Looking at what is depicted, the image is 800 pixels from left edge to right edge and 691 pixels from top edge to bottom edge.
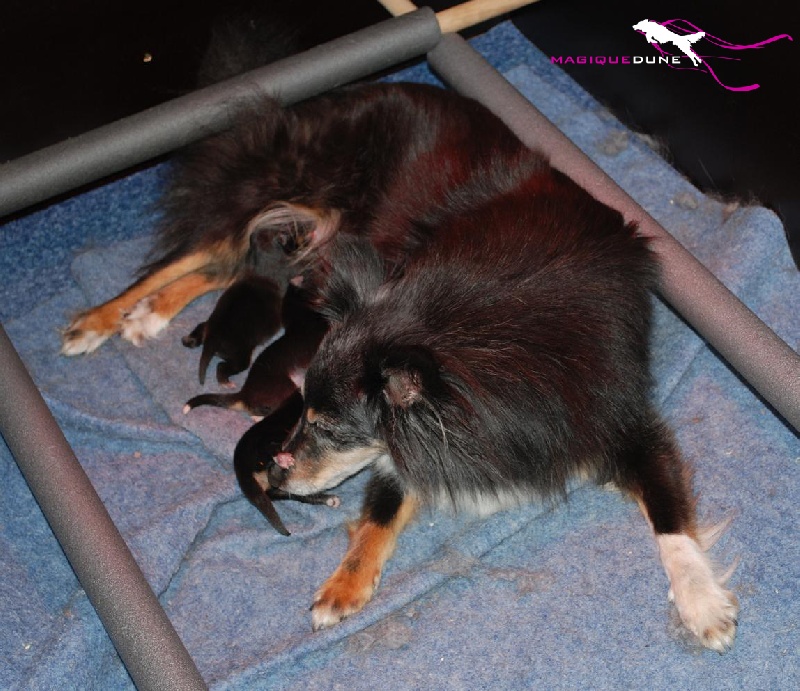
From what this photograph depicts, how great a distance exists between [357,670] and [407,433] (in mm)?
817

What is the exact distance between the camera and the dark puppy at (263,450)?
2.91 m

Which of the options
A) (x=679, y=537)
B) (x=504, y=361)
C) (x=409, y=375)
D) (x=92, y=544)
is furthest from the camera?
(x=679, y=537)

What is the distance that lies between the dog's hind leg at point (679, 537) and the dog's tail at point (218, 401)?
1.23 m

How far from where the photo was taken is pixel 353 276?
273 centimetres

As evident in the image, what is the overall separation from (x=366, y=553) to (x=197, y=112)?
1699 millimetres

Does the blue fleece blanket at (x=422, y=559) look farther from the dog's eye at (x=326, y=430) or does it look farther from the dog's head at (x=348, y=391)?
the dog's eye at (x=326, y=430)

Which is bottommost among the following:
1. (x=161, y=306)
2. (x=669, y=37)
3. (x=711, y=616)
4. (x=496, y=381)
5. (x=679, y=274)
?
(x=161, y=306)

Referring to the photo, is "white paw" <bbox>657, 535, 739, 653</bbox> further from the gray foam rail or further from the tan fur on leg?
the gray foam rail

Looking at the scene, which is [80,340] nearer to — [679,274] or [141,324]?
[141,324]

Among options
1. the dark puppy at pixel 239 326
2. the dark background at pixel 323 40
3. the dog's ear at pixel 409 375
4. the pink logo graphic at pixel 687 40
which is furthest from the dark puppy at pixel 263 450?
the pink logo graphic at pixel 687 40

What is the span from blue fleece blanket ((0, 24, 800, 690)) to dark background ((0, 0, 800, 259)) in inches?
11.0

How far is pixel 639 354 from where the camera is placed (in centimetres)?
277

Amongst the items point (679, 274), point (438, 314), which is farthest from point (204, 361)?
point (679, 274)

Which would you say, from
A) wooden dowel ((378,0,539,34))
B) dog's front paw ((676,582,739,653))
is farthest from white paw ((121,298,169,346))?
dog's front paw ((676,582,739,653))
